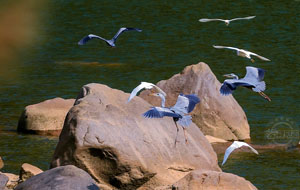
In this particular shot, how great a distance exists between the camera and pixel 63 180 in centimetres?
1744

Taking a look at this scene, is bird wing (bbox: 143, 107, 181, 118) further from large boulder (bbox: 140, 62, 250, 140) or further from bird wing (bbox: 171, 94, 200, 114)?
large boulder (bbox: 140, 62, 250, 140)

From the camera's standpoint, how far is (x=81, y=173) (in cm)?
1769

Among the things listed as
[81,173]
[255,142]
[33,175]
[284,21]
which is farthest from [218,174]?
[284,21]

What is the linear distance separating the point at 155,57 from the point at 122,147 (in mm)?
22846

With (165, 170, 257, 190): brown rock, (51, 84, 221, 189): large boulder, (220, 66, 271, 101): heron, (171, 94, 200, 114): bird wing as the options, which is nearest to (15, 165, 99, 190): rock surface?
(51, 84, 221, 189): large boulder

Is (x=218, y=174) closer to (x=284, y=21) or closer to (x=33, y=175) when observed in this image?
(x=33, y=175)

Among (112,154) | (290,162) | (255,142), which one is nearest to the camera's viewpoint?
(112,154)

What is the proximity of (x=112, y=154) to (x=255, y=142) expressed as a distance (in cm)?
753

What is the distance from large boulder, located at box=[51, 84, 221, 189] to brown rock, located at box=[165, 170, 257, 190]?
6.99 feet

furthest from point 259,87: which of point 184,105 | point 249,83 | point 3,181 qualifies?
point 3,181

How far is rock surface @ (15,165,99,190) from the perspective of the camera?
17344 millimetres

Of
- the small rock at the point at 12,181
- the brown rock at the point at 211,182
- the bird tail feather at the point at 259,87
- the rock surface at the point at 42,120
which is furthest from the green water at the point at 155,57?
the bird tail feather at the point at 259,87

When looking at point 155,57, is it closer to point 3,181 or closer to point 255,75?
point 3,181

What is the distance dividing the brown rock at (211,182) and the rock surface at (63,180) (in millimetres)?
1892
